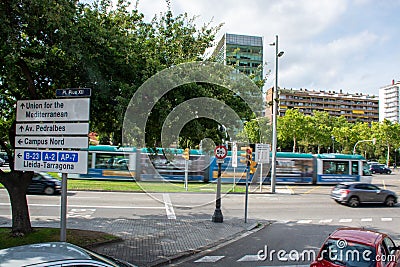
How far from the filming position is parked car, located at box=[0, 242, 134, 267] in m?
3.71

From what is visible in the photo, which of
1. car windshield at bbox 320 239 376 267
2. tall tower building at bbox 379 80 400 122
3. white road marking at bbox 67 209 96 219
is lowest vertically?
white road marking at bbox 67 209 96 219

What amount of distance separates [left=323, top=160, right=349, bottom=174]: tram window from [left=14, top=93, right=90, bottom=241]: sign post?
2788 cm

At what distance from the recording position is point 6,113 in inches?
391

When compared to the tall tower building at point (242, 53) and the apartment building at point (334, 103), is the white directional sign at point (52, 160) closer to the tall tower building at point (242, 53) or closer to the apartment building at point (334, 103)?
the tall tower building at point (242, 53)

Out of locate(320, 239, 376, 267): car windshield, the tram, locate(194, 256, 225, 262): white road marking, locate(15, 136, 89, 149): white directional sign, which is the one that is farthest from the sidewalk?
the tram

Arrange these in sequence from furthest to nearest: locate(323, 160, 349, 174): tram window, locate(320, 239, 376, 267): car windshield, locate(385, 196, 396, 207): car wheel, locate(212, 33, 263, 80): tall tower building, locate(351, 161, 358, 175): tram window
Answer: locate(351, 161, 358, 175): tram window → locate(323, 160, 349, 174): tram window → locate(385, 196, 396, 207): car wheel → locate(212, 33, 263, 80): tall tower building → locate(320, 239, 376, 267): car windshield

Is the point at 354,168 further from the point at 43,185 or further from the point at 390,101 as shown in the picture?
the point at 390,101

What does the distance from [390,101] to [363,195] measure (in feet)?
636

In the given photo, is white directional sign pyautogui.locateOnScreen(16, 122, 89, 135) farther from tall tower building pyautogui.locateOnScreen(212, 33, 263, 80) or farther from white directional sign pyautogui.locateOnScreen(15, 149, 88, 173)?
tall tower building pyautogui.locateOnScreen(212, 33, 263, 80)

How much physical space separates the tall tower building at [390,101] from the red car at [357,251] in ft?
639

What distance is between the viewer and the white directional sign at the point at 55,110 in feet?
19.9

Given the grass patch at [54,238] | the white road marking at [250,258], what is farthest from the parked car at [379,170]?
the grass patch at [54,238]

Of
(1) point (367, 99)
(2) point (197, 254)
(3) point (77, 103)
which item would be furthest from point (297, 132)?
(1) point (367, 99)

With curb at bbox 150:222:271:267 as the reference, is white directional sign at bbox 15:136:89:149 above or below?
above
